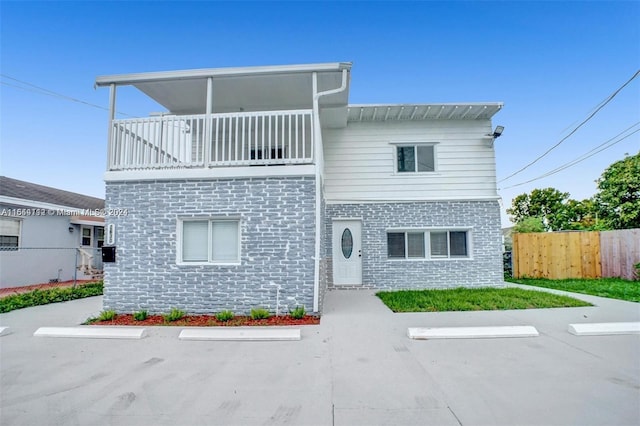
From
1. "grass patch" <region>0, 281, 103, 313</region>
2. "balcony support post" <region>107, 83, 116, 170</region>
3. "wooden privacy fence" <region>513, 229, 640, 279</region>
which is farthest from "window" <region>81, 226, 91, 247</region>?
"wooden privacy fence" <region>513, 229, 640, 279</region>

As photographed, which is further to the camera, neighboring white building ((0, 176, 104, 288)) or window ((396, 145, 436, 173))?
neighboring white building ((0, 176, 104, 288))

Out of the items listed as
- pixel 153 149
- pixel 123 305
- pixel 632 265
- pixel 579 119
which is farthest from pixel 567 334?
pixel 579 119

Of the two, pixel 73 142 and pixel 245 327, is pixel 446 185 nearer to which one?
pixel 245 327

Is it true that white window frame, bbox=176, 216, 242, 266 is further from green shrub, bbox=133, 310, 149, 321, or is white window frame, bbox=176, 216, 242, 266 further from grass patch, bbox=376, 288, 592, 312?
grass patch, bbox=376, 288, 592, 312

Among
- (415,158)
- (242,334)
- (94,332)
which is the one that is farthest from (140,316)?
(415,158)

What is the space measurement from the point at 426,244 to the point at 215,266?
622 cm

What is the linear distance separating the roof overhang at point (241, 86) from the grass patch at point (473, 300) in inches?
195

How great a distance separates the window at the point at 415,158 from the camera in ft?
31.8

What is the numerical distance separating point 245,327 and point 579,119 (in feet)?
43.9

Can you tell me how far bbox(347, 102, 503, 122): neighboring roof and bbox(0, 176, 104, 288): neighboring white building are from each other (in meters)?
9.35

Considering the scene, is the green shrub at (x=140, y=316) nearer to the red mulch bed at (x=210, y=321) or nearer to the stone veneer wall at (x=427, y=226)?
the red mulch bed at (x=210, y=321)

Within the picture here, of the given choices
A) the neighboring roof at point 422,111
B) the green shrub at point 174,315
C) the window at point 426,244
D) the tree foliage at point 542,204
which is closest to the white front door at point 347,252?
the window at point 426,244

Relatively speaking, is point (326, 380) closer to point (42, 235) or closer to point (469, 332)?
point (469, 332)

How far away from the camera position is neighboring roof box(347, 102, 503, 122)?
8891 mm
